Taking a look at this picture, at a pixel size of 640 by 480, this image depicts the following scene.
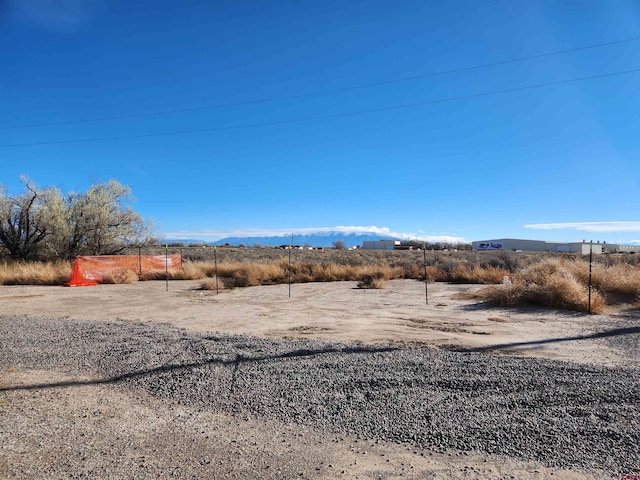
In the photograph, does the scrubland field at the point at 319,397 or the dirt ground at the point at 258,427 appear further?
the scrubland field at the point at 319,397

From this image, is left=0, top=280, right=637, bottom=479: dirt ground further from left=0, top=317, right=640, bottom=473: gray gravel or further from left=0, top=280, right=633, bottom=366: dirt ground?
left=0, top=317, right=640, bottom=473: gray gravel

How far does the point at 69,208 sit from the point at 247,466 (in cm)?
3002

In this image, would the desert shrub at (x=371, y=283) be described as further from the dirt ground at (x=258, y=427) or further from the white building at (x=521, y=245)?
the white building at (x=521, y=245)

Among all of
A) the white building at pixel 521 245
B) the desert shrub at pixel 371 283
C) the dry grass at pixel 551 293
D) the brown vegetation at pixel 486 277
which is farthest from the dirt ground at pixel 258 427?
the white building at pixel 521 245

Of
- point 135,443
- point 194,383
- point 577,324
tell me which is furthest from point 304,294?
point 135,443

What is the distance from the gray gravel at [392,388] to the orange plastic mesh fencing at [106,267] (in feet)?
46.0

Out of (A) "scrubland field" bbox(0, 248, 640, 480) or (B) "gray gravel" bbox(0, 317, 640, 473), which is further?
(B) "gray gravel" bbox(0, 317, 640, 473)

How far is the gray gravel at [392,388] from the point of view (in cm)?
413

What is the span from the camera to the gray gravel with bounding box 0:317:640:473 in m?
4.13

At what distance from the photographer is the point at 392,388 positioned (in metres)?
5.46

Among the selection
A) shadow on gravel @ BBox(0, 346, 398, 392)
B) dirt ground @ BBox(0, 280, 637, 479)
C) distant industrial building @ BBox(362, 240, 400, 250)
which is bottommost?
dirt ground @ BBox(0, 280, 637, 479)

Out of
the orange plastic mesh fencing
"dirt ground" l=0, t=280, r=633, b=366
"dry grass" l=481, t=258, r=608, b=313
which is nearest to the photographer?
"dirt ground" l=0, t=280, r=633, b=366

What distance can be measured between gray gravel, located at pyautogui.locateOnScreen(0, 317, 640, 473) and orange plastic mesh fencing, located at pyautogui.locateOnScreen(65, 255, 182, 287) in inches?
552

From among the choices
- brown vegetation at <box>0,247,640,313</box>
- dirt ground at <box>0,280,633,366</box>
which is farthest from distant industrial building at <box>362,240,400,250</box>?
dirt ground at <box>0,280,633,366</box>
